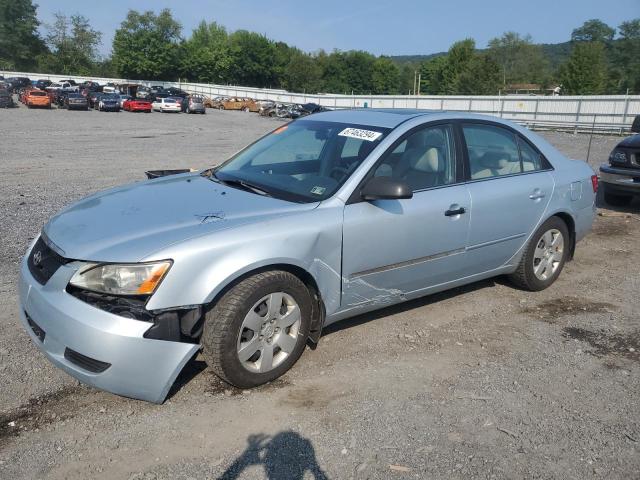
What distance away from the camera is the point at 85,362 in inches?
115

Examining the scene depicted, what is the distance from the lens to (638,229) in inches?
310

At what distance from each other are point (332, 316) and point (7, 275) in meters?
3.27

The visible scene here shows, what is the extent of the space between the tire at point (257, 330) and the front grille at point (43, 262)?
911 millimetres

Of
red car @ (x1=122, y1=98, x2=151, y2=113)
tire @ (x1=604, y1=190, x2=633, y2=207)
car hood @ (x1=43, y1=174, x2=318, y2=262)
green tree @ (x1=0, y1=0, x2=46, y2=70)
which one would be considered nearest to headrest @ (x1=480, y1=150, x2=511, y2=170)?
car hood @ (x1=43, y1=174, x2=318, y2=262)

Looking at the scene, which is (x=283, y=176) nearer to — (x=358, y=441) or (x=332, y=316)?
(x=332, y=316)

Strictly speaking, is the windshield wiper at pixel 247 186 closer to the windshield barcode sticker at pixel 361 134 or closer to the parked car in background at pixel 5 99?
the windshield barcode sticker at pixel 361 134

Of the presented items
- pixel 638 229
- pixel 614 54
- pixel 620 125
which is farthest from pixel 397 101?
pixel 614 54

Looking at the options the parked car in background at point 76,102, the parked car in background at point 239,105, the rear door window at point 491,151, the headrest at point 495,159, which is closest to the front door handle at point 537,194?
the rear door window at point 491,151

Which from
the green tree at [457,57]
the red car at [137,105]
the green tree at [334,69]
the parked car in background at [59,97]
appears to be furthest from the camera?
the green tree at [334,69]

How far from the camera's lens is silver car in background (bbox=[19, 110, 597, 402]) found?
9.56ft

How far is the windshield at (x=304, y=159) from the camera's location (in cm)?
380

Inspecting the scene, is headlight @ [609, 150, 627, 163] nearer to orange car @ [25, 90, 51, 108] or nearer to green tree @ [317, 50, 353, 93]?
orange car @ [25, 90, 51, 108]

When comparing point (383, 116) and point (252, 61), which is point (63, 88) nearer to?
point (383, 116)

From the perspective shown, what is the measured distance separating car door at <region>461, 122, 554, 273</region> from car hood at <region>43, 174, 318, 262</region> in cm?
157
